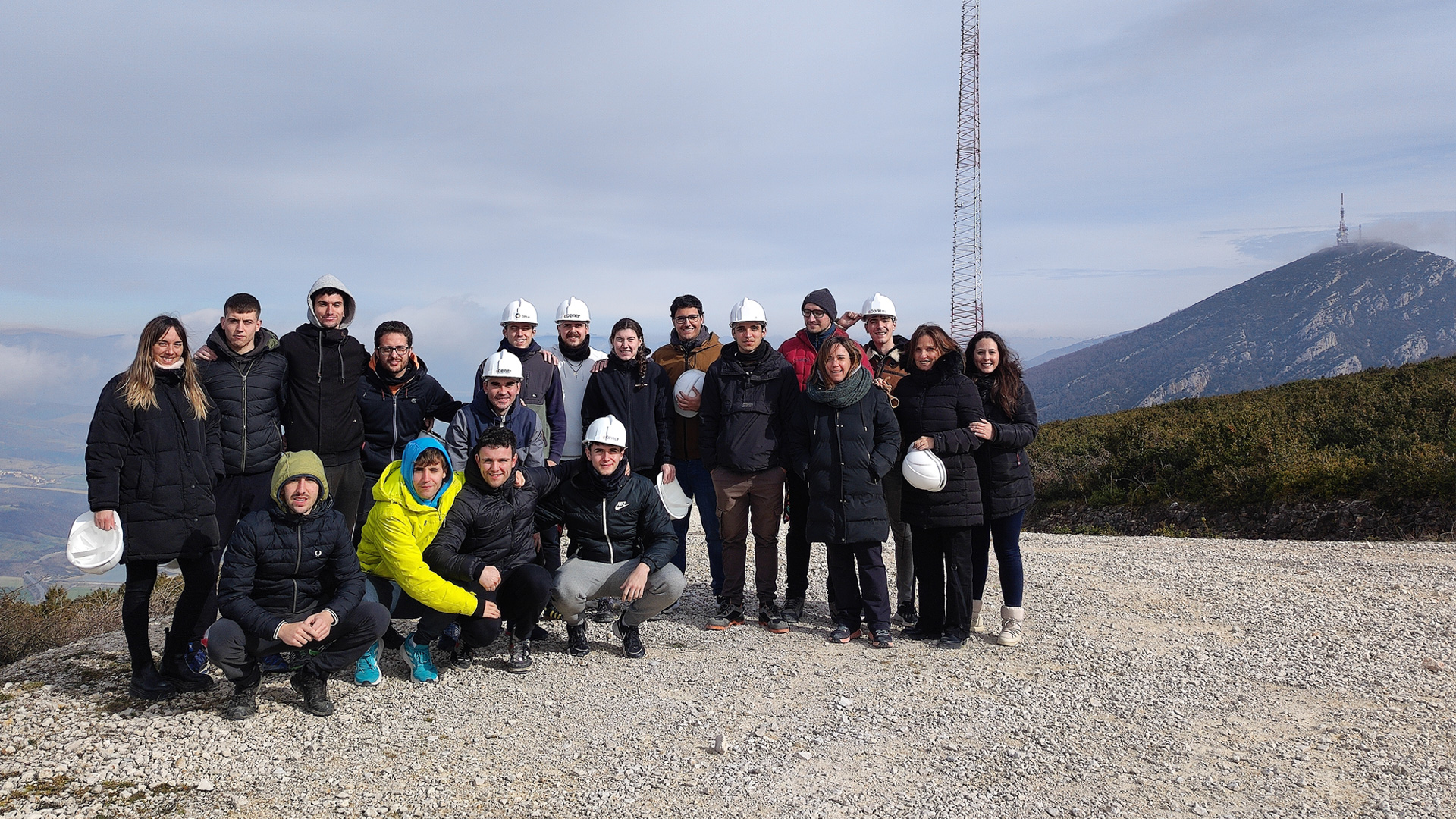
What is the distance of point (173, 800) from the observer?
4.00 metres

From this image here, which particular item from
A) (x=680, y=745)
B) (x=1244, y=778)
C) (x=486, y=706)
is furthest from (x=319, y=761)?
(x=1244, y=778)

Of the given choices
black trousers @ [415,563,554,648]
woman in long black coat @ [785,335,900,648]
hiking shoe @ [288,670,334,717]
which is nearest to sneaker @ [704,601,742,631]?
woman in long black coat @ [785,335,900,648]

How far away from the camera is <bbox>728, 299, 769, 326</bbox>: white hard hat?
21.5ft

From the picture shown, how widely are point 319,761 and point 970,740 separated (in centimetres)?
356

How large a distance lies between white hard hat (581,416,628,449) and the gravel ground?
1611 mm

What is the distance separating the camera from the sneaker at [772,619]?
6.65 metres

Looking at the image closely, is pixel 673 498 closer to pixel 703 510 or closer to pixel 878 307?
pixel 703 510

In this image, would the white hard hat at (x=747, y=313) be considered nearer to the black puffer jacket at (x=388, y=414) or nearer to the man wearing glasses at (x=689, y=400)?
the man wearing glasses at (x=689, y=400)

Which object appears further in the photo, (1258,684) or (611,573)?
(611,573)

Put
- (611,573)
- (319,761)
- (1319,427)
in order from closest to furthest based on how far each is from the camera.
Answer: (319,761), (611,573), (1319,427)

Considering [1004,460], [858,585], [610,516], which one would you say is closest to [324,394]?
[610,516]

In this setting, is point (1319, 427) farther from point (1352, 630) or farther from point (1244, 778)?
point (1244, 778)

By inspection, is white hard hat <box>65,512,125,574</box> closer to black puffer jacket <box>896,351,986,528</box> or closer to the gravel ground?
the gravel ground

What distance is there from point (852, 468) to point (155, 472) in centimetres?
453
